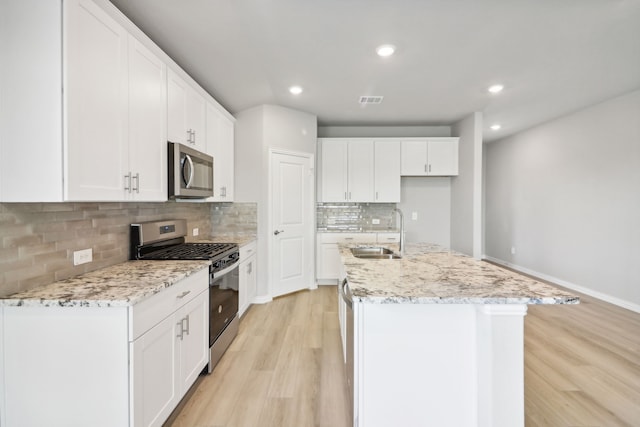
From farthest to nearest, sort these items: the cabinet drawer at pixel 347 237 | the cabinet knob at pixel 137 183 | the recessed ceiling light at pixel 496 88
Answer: the cabinet drawer at pixel 347 237, the recessed ceiling light at pixel 496 88, the cabinet knob at pixel 137 183

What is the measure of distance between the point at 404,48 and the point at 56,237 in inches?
111

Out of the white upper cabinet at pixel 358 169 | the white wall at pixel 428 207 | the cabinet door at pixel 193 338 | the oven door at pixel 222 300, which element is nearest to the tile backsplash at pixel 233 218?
the oven door at pixel 222 300

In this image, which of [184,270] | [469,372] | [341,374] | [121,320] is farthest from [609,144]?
[121,320]

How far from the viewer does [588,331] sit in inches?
118

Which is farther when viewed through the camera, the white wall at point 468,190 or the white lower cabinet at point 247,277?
the white wall at point 468,190

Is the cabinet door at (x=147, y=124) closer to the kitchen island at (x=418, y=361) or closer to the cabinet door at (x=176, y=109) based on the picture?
the cabinet door at (x=176, y=109)

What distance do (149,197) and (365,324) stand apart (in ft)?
5.26

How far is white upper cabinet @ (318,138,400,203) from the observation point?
4715 millimetres

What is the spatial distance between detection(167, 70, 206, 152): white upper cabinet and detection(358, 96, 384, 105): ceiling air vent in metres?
1.94

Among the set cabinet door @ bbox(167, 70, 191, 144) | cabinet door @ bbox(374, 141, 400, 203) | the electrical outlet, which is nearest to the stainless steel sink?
cabinet door @ bbox(167, 70, 191, 144)

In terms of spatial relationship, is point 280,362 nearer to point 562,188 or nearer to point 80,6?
point 80,6

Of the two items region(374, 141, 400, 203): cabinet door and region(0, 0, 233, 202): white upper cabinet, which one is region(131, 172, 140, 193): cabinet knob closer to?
region(0, 0, 233, 202): white upper cabinet

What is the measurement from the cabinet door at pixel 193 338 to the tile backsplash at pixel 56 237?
0.64m

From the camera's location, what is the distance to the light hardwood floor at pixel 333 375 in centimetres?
184
